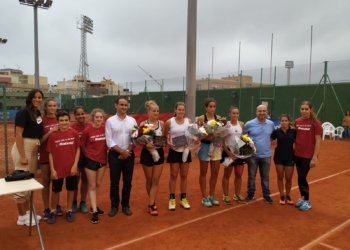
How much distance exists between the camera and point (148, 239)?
3.82 meters

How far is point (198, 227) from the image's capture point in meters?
4.20

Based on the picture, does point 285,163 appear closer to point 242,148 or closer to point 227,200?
point 242,148

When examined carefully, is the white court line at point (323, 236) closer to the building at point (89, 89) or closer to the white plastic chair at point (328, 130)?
the white plastic chair at point (328, 130)

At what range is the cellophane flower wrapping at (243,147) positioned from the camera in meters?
4.78

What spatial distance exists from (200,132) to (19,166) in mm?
2721

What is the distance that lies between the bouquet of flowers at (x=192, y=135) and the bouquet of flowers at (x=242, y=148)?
65 cm

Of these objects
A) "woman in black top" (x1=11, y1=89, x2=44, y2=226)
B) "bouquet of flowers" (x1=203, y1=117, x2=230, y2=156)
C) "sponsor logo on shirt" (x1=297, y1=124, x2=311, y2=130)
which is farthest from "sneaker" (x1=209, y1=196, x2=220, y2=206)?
"woman in black top" (x1=11, y1=89, x2=44, y2=226)

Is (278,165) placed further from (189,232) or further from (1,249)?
(1,249)

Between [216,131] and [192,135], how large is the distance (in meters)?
0.41

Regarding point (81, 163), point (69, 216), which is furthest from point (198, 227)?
point (81, 163)

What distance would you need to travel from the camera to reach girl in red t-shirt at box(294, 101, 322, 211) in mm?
4812

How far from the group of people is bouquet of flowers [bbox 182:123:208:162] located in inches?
3.2

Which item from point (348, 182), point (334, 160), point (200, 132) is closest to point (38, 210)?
point (200, 132)

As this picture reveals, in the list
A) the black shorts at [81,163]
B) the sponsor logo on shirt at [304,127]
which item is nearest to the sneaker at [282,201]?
the sponsor logo on shirt at [304,127]
